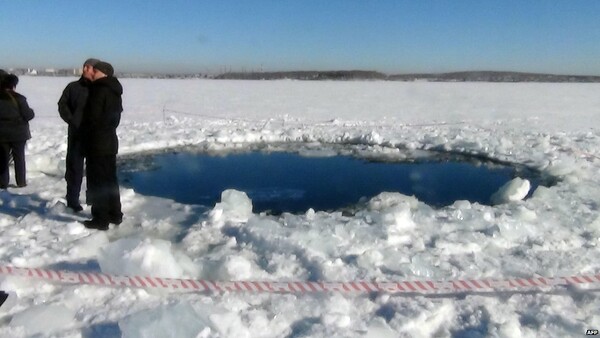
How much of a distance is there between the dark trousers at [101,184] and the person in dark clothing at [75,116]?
35 cm

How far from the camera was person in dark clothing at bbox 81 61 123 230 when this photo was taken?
14.7 feet

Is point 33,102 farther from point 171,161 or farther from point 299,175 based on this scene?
point 299,175

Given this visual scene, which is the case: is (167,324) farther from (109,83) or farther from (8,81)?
(8,81)

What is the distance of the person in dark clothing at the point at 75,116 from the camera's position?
4.57 meters

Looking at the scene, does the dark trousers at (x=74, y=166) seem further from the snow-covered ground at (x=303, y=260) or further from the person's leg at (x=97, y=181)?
the person's leg at (x=97, y=181)

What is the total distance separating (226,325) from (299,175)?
17.4 feet

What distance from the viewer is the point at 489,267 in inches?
159

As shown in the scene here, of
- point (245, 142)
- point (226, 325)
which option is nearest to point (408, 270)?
point (226, 325)

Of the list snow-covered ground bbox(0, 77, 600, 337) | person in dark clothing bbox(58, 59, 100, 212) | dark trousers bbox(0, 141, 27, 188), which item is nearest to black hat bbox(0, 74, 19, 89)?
dark trousers bbox(0, 141, 27, 188)

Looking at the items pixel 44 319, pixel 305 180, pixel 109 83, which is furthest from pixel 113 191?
pixel 305 180

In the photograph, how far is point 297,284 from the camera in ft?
11.6

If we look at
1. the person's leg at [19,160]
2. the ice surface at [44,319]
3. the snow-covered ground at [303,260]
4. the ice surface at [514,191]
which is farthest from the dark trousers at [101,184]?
the ice surface at [514,191]

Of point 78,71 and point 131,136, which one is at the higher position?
point 78,71

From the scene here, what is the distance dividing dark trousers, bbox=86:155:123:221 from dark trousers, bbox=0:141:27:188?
72.0 inches
